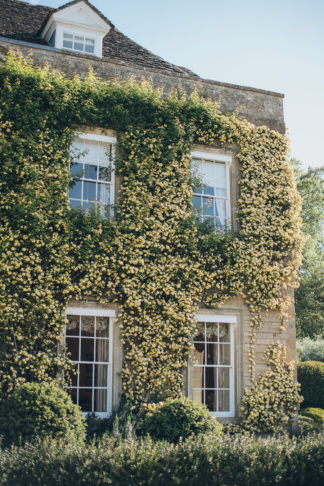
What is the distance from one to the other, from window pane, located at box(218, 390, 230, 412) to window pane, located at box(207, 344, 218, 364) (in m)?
0.72

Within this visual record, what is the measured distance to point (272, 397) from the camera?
42.2 ft

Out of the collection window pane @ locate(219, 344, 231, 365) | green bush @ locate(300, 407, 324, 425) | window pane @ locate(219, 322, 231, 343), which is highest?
window pane @ locate(219, 322, 231, 343)

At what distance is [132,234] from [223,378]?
13.0ft

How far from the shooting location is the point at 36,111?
11.7m

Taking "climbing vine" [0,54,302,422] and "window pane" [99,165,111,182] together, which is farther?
"window pane" [99,165,111,182]

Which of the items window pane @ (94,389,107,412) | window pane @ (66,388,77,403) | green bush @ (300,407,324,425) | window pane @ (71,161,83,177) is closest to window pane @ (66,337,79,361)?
window pane @ (66,388,77,403)

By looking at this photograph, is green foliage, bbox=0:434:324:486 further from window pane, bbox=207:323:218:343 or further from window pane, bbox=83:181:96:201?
window pane, bbox=83:181:96:201

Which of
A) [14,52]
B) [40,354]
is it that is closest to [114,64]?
[14,52]

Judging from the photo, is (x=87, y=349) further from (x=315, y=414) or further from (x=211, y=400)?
(x=315, y=414)

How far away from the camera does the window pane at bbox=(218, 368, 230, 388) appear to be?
→ 12727 mm

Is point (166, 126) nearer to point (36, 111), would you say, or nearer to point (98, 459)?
point (36, 111)

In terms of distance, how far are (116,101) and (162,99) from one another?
1403mm

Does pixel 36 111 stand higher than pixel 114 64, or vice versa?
pixel 114 64

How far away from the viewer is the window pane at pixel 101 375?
1157 cm
